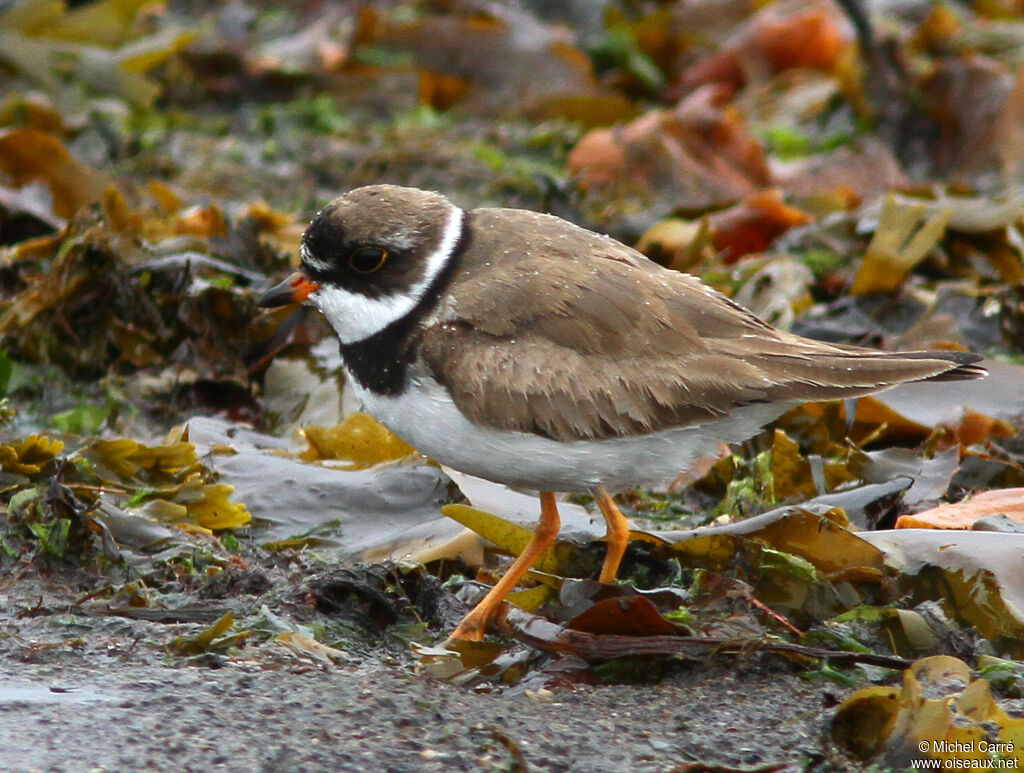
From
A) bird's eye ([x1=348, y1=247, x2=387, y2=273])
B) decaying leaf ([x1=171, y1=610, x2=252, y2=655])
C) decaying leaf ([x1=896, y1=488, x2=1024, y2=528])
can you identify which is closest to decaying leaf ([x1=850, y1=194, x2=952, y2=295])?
decaying leaf ([x1=896, y1=488, x2=1024, y2=528])

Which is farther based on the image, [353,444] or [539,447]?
[353,444]

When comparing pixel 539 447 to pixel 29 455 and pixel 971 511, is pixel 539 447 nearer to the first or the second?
pixel 971 511

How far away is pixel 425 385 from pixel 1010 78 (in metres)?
5.90

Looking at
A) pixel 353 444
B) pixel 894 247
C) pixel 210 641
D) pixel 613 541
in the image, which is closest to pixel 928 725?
pixel 613 541

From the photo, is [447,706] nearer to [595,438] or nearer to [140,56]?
[595,438]

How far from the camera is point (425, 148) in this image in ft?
29.9

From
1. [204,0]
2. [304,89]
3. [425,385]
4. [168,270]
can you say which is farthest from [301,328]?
[204,0]

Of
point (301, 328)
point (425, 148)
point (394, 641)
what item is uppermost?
point (425, 148)

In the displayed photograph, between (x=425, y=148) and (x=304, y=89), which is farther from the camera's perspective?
(x=304, y=89)

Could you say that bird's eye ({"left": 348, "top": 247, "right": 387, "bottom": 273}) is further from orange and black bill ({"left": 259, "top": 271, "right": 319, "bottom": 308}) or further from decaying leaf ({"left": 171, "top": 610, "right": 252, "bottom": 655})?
decaying leaf ({"left": 171, "top": 610, "right": 252, "bottom": 655})

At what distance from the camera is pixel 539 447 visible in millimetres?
4078

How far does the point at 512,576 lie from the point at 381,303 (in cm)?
95

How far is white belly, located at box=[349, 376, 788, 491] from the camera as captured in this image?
4.07 metres

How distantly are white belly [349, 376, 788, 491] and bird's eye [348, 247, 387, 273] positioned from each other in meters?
0.41
